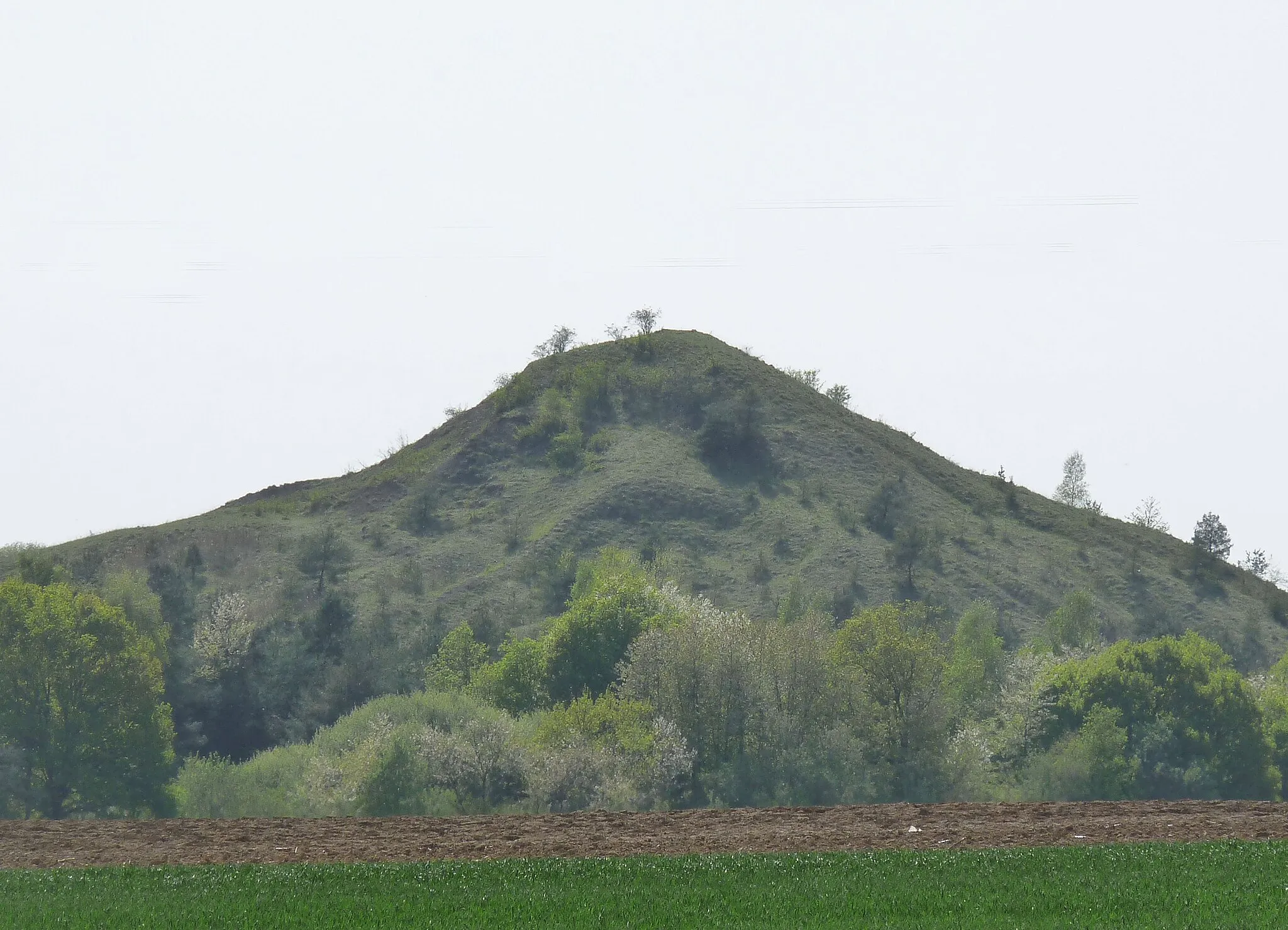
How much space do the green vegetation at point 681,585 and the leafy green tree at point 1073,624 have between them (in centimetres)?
33

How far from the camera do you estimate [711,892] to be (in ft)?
80.0

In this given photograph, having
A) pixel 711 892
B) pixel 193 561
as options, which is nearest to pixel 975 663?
pixel 711 892

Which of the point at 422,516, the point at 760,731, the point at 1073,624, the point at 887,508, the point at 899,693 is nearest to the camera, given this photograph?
the point at 760,731

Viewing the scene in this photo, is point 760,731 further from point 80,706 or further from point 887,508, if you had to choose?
point 887,508

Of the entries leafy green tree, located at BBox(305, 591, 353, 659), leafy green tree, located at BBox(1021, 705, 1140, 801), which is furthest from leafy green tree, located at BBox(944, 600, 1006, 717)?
leafy green tree, located at BBox(305, 591, 353, 659)

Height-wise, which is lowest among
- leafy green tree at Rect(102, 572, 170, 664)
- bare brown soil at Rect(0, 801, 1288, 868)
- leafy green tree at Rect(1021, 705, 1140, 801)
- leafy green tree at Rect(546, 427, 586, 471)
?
leafy green tree at Rect(1021, 705, 1140, 801)

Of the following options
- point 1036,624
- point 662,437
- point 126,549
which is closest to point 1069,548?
point 1036,624

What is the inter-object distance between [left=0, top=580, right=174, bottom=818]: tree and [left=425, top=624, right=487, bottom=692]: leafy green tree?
16513mm

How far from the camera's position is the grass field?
22.0m

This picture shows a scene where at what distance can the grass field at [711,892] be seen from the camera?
2205 cm

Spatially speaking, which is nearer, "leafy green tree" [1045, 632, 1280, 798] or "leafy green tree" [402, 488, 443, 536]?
"leafy green tree" [1045, 632, 1280, 798]

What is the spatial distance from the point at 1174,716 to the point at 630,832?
45.5 m

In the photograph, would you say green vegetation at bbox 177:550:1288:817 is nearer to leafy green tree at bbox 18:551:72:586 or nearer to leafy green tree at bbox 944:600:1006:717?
leafy green tree at bbox 944:600:1006:717

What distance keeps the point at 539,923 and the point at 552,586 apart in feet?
249
